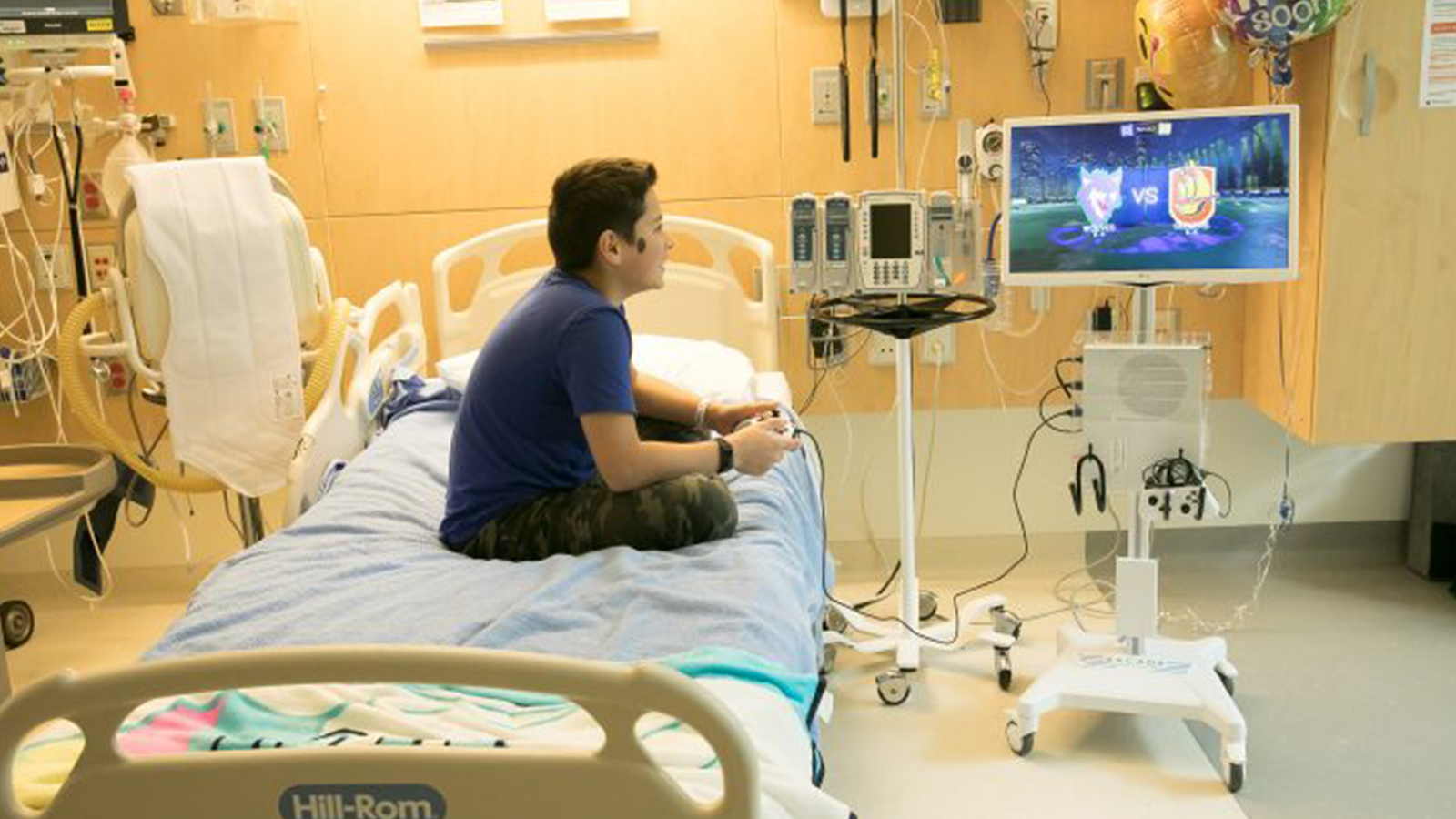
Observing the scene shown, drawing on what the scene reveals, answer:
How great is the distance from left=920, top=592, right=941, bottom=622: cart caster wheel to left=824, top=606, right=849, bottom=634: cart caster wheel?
25cm

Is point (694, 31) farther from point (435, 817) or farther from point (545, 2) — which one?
point (435, 817)

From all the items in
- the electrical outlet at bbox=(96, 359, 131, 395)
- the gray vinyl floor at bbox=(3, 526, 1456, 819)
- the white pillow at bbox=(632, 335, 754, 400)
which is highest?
the white pillow at bbox=(632, 335, 754, 400)

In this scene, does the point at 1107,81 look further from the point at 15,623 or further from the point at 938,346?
the point at 15,623

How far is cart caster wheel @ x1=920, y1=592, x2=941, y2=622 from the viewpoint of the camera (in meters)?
3.74

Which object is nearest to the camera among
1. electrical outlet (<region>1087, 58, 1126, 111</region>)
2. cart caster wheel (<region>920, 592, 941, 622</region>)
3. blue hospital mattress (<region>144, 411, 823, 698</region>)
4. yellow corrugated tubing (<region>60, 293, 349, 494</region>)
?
blue hospital mattress (<region>144, 411, 823, 698</region>)

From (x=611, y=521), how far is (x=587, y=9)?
1915 millimetres

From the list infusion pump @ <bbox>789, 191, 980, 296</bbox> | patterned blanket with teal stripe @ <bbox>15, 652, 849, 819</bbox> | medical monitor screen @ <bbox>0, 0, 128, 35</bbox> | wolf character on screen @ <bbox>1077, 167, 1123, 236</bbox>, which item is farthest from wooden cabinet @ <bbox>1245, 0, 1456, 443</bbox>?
medical monitor screen @ <bbox>0, 0, 128, 35</bbox>

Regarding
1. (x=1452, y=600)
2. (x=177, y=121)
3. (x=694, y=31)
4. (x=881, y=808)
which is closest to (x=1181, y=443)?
(x=881, y=808)

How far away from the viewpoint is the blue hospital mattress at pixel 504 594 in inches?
80.8

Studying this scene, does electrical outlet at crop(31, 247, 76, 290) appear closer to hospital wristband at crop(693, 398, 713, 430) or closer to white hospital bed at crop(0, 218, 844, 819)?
hospital wristband at crop(693, 398, 713, 430)

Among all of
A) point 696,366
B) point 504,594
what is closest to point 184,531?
point 696,366

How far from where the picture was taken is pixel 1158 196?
9.92ft

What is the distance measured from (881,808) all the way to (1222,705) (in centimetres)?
72

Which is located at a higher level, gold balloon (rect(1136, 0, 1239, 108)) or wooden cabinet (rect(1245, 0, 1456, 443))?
gold balloon (rect(1136, 0, 1239, 108))
